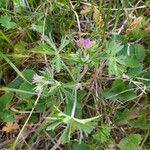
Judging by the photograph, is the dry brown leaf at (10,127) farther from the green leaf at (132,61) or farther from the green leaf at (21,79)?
the green leaf at (132,61)

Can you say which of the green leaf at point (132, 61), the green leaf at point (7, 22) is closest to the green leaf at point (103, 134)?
the green leaf at point (132, 61)

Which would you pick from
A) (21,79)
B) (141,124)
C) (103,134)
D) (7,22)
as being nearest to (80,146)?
(103,134)

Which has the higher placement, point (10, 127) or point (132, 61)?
point (132, 61)

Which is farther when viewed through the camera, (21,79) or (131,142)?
(21,79)

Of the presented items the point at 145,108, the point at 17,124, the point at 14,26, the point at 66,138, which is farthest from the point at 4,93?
the point at 145,108

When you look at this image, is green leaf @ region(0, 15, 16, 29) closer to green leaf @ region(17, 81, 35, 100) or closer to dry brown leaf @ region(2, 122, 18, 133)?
green leaf @ region(17, 81, 35, 100)

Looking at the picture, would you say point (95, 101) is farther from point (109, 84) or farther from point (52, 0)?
point (52, 0)

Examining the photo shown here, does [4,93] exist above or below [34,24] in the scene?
below

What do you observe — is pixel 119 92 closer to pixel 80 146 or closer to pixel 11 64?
pixel 80 146
